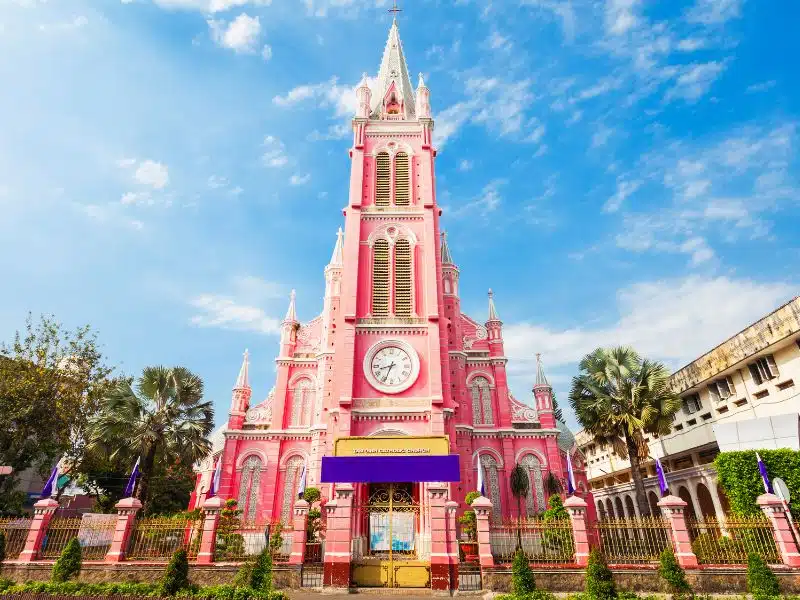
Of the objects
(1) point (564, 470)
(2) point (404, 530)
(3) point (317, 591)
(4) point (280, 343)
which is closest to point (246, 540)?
(3) point (317, 591)

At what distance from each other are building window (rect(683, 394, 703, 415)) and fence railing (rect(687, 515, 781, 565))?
16.4m

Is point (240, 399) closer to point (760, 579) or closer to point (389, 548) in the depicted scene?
point (389, 548)

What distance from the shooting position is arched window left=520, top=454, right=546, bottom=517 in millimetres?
24422

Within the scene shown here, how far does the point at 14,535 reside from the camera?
15695mm

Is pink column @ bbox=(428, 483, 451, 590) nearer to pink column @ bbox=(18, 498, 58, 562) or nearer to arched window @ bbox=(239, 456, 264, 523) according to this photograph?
pink column @ bbox=(18, 498, 58, 562)

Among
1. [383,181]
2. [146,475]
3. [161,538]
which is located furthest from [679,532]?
[383,181]

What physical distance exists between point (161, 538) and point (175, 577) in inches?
167

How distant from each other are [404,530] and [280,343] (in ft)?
50.3

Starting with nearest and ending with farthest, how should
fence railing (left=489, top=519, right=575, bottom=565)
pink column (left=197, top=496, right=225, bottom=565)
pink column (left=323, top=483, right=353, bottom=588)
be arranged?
fence railing (left=489, top=519, right=575, bottom=565)
pink column (left=323, top=483, right=353, bottom=588)
pink column (left=197, top=496, right=225, bottom=565)

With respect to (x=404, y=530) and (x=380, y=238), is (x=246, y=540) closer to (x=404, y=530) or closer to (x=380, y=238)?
(x=404, y=530)

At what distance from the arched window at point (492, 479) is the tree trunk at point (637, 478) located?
716 centimetres

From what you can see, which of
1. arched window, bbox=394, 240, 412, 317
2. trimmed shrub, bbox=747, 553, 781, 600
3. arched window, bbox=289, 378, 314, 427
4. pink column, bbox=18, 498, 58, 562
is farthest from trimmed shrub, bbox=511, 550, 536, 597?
arched window, bbox=289, 378, 314, 427

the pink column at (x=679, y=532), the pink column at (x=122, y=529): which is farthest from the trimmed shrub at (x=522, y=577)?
the pink column at (x=122, y=529)

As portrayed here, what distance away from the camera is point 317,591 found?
1383 centimetres
